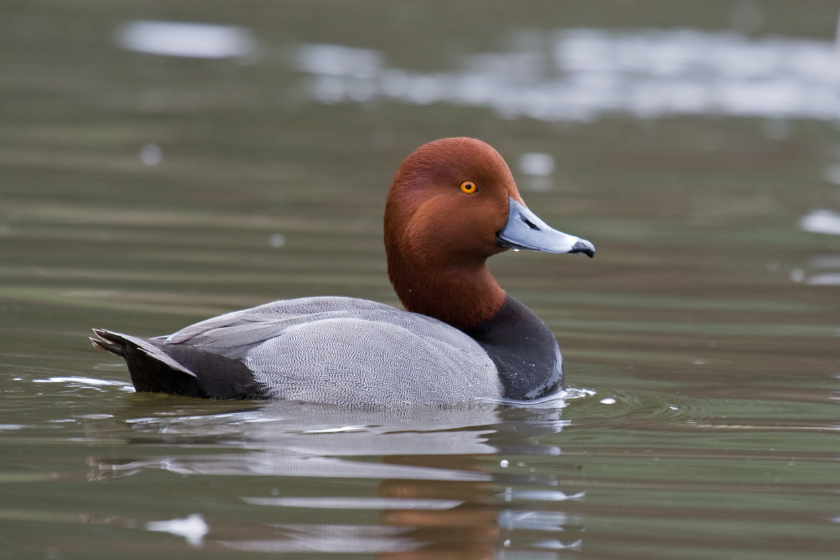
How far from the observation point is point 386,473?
14.3 feet

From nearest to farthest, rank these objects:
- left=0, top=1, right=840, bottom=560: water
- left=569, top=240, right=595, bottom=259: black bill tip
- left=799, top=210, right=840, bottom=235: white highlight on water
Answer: left=0, top=1, right=840, bottom=560: water → left=569, top=240, right=595, bottom=259: black bill tip → left=799, top=210, right=840, bottom=235: white highlight on water

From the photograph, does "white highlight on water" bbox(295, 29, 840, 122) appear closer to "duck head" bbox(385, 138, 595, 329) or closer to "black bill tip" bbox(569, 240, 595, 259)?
"duck head" bbox(385, 138, 595, 329)

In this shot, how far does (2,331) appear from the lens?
643 cm

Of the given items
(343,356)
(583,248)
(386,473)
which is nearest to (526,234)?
(583,248)

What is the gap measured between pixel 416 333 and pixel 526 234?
0.78 meters

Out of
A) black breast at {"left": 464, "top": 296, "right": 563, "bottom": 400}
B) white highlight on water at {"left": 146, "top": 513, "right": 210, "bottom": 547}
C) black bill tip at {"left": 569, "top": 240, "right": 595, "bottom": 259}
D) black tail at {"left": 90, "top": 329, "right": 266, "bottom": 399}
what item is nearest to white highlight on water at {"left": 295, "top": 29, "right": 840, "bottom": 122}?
black breast at {"left": 464, "top": 296, "right": 563, "bottom": 400}

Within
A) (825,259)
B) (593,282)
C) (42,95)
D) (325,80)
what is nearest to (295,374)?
(593,282)

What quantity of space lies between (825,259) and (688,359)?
307cm

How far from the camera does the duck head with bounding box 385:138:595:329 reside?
5656mm

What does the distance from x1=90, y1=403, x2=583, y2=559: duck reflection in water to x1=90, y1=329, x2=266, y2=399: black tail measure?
13cm

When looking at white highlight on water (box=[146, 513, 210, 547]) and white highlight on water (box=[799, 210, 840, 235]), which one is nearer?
white highlight on water (box=[146, 513, 210, 547])

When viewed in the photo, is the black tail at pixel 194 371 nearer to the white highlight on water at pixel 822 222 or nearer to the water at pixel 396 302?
the water at pixel 396 302

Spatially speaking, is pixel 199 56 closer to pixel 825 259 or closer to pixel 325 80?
pixel 325 80

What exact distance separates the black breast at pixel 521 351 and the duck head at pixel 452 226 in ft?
0.39
